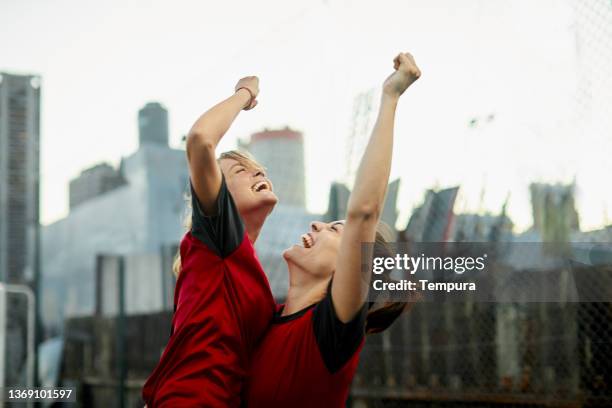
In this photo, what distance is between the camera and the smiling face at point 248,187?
6.59 ft

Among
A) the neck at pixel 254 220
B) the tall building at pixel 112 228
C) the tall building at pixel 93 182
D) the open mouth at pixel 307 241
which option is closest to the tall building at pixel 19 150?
the tall building at pixel 93 182

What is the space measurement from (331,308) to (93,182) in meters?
8.05

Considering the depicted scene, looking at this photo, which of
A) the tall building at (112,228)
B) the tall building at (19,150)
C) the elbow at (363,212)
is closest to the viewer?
the elbow at (363,212)

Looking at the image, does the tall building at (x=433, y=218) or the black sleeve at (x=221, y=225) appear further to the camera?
the tall building at (x=433, y=218)

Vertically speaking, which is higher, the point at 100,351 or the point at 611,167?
the point at 611,167

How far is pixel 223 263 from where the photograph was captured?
188 cm

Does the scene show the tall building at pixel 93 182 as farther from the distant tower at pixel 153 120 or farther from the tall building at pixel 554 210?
the tall building at pixel 554 210

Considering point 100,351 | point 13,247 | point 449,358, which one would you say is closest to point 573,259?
point 449,358

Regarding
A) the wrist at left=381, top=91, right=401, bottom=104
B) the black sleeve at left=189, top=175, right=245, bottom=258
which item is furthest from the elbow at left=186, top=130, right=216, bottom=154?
the wrist at left=381, top=91, right=401, bottom=104

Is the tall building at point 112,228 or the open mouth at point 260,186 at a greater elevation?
the tall building at point 112,228

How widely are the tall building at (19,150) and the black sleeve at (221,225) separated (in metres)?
6.87

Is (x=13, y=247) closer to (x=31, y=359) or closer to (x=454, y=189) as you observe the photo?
(x=31, y=359)

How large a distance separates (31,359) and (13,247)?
2.44 meters

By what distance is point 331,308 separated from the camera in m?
1.72
